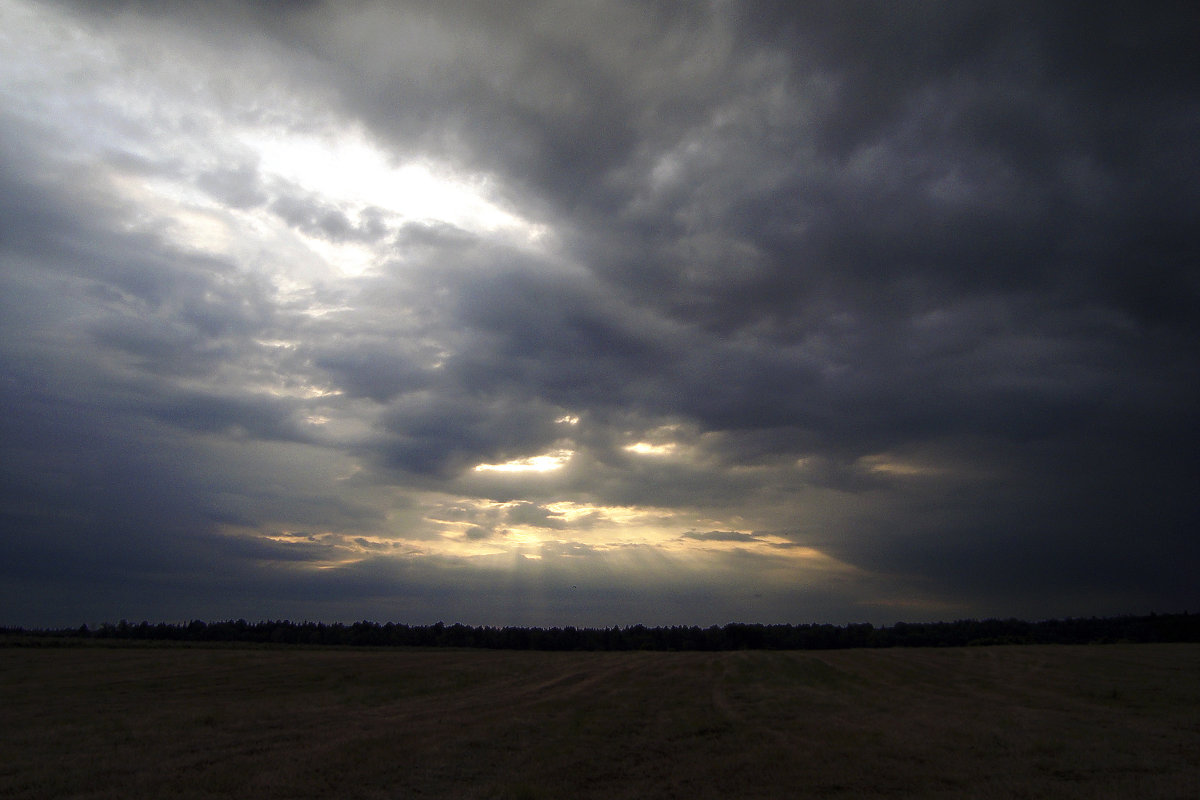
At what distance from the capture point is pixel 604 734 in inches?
855

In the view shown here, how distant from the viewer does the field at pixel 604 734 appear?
1457 centimetres

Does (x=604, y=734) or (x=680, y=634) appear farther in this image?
(x=680, y=634)

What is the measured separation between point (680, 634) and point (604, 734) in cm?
11735

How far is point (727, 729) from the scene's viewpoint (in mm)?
22469

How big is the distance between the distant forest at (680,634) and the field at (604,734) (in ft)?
229

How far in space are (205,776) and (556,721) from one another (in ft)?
39.9

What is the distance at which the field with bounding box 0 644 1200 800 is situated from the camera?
14.6 m

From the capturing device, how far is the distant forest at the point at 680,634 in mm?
101250

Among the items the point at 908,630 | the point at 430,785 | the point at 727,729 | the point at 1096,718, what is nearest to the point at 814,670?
the point at 1096,718

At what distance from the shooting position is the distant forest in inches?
3986

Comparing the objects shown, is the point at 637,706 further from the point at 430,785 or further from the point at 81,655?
the point at 81,655

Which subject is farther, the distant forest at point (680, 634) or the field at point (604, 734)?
the distant forest at point (680, 634)

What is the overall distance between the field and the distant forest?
69653 mm

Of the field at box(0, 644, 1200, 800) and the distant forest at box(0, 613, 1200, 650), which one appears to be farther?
the distant forest at box(0, 613, 1200, 650)
